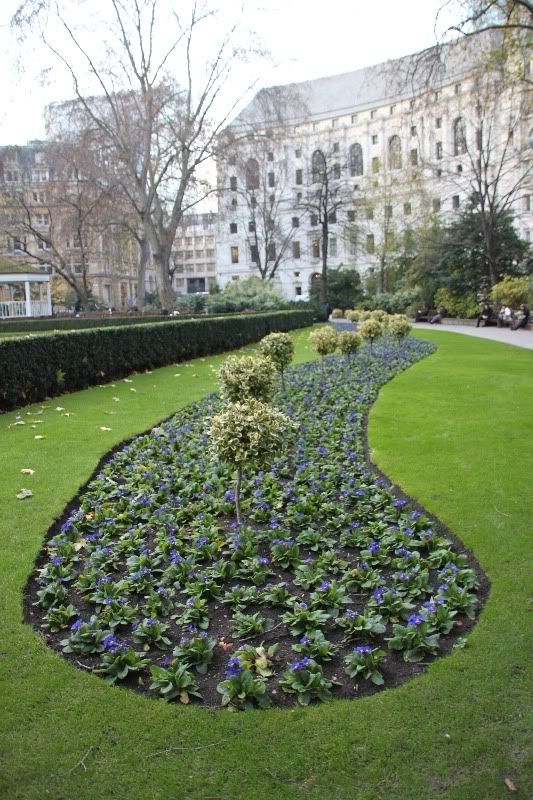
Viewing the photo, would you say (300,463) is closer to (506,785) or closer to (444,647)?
(444,647)

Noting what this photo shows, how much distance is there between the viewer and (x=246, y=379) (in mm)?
8344

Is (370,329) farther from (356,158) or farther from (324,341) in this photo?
(356,158)

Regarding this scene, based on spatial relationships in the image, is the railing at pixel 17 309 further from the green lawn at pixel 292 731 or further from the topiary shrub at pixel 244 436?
the green lawn at pixel 292 731

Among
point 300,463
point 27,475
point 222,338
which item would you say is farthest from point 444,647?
point 222,338

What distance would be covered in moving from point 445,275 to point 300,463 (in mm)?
34389

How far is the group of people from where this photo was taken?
96.5 feet

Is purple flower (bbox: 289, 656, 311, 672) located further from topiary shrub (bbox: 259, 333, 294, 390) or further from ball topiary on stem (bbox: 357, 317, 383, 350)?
ball topiary on stem (bbox: 357, 317, 383, 350)

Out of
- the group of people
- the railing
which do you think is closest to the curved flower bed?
the group of people

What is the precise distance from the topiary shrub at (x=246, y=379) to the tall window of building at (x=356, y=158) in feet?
224

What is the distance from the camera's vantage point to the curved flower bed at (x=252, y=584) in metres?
3.34

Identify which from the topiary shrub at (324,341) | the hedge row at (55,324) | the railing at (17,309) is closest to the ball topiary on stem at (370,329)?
the topiary shrub at (324,341)

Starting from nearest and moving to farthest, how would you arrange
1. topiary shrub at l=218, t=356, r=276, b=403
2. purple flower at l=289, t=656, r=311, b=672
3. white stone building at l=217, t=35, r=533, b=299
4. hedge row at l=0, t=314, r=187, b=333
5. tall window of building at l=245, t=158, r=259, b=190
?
purple flower at l=289, t=656, r=311, b=672, topiary shrub at l=218, t=356, r=276, b=403, hedge row at l=0, t=314, r=187, b=333, tall window of building at l=245, t=158, r=259, b=190, white stone building at l=217, t=35, r=533, b=299

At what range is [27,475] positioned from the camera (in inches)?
264

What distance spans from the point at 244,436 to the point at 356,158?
73.5 metres
